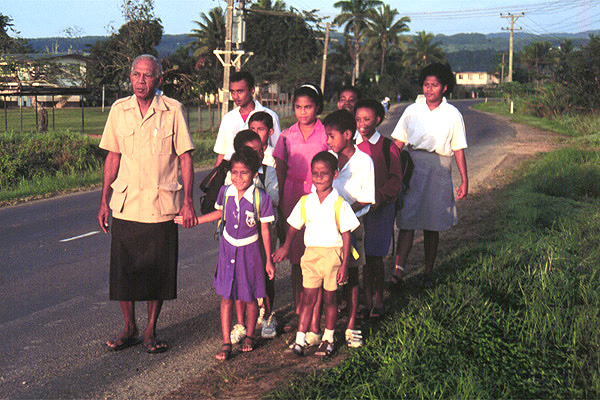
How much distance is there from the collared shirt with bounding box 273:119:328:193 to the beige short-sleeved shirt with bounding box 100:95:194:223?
0.88 meters

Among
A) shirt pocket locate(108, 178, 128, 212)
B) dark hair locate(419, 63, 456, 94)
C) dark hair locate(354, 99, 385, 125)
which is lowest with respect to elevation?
shirt pocket locate(108, 178, 128, 212)

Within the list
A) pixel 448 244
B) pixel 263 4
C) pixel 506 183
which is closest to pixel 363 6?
pixel 263 4

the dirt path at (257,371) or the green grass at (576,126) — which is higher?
the green grass at (576,126)

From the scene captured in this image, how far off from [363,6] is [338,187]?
7802 cm

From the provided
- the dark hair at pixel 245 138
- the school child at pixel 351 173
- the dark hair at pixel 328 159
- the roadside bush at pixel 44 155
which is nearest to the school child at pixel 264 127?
the dark hair at pixel 245 138

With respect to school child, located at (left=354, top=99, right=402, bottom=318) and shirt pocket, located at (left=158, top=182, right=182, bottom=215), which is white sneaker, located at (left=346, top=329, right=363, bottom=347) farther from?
shirt pocket, located at (left=158, top=182, right=182, bottom=215)

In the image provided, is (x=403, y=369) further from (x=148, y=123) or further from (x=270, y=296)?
(x=148, y=123)

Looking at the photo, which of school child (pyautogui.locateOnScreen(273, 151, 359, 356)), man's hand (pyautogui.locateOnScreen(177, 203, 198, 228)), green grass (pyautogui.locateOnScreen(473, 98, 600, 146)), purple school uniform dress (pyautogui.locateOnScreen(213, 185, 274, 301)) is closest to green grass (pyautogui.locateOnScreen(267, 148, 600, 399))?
school child (pyautogui.locateOnScreen(273, 151, 359, 356))

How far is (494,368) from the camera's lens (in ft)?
14.6

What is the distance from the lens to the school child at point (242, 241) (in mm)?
4840

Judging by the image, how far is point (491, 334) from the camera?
16.3 ft

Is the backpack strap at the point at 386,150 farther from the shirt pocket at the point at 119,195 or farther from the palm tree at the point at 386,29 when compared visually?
the palm tree at the point at 386,29

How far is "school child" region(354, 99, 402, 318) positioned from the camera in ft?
18.3

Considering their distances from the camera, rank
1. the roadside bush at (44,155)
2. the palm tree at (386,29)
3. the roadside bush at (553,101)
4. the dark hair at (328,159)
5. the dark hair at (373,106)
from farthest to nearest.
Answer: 1. the palm tree at (386,29)
2. the roadside bush at (553,101)
3. the roadside bush at (44,155)
4. the dark hair at (373,106)
5. the dark hair at (328,159)
